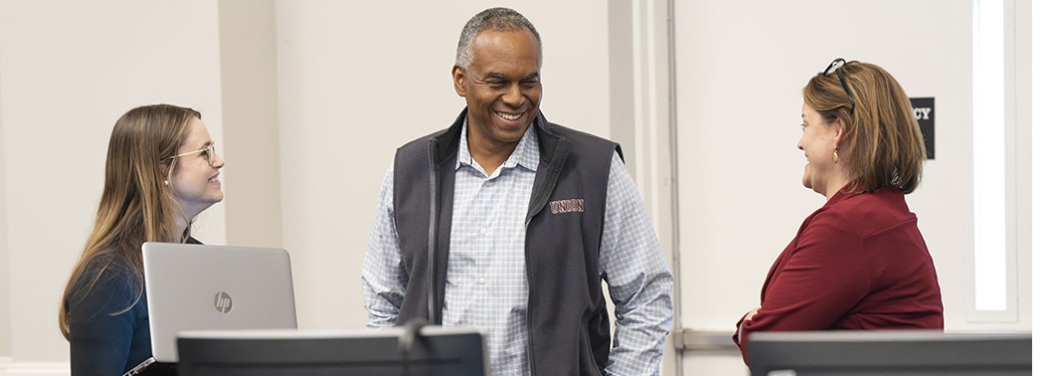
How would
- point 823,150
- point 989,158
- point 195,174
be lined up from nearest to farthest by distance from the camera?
point 823,150 < point 195,174 < point 989,158

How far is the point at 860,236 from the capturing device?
2029 millimetres

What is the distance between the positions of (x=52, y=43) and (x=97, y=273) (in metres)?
1.66

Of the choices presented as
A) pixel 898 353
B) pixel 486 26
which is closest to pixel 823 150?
pixel 486 26

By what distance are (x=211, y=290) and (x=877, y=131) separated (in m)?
1.36

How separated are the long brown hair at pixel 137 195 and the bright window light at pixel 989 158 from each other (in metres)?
2.41

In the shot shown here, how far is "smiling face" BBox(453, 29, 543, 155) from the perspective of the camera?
225 cm

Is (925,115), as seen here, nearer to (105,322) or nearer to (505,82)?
(505,82)

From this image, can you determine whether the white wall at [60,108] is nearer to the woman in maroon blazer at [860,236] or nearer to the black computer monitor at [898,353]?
the woman in maroon blazer at [860,236]

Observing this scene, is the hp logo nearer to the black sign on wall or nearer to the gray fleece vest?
the gray fleece vest

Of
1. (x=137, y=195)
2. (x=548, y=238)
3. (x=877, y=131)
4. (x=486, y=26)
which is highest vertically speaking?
(x=486, y=26)

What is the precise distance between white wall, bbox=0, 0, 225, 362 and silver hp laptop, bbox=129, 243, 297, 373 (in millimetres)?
1369

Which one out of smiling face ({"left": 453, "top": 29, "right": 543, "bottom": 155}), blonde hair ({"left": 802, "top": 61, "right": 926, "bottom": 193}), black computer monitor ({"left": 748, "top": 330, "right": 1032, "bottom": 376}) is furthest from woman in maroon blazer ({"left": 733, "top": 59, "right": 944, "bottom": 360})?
black computer monitor ({"left": 748, "top": 330, "right": 1032, "bottom": 376})

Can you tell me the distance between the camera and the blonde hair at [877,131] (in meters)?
2.11

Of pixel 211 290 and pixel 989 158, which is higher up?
pixel 989 158
